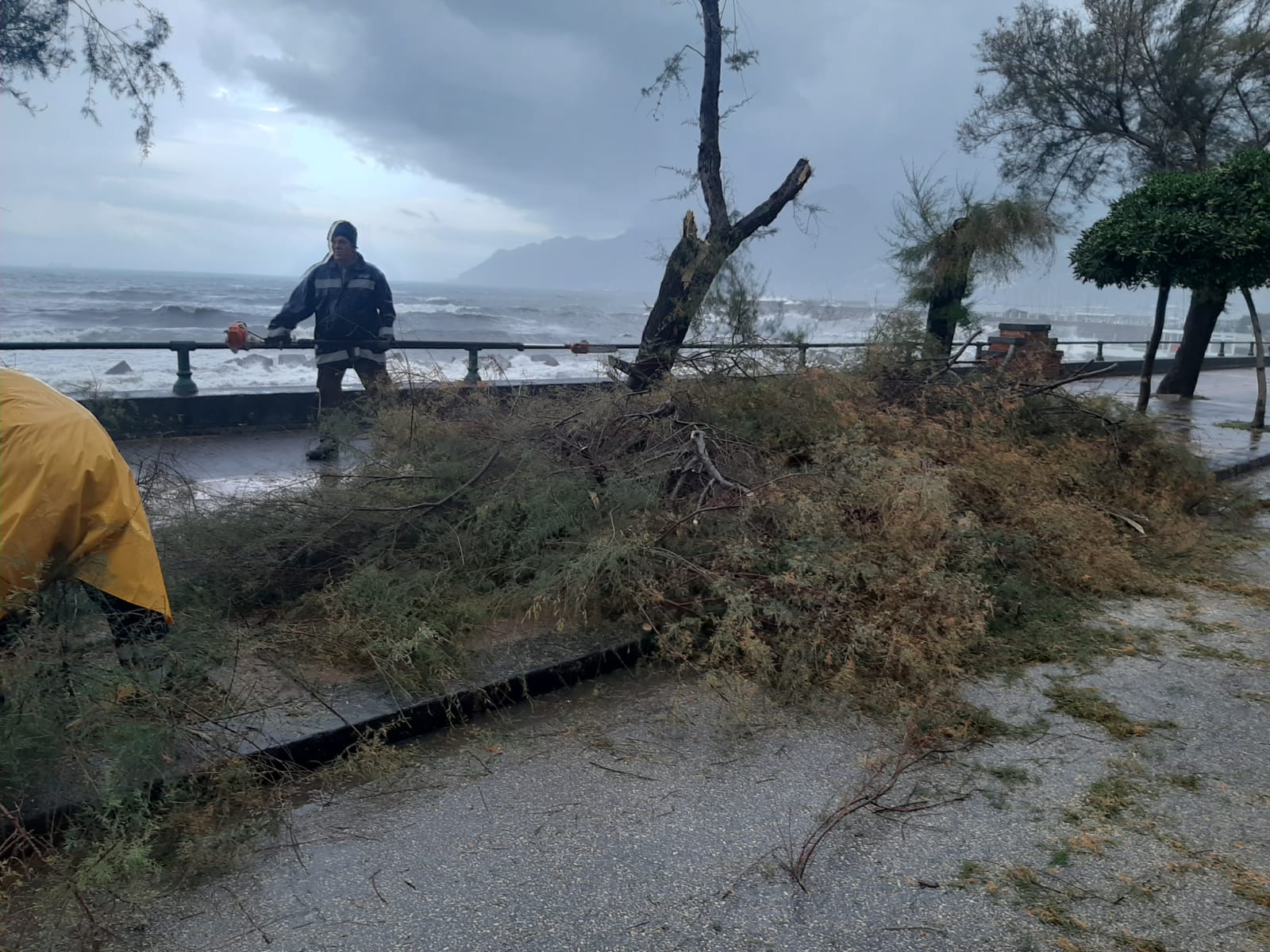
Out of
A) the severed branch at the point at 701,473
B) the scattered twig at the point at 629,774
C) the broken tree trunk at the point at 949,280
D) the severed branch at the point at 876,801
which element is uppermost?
the broken tree trunk at the point at 949,280

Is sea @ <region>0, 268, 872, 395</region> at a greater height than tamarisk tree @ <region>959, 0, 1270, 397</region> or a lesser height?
lesser

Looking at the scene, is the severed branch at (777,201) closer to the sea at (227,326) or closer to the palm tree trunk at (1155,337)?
the sea at (227,326)

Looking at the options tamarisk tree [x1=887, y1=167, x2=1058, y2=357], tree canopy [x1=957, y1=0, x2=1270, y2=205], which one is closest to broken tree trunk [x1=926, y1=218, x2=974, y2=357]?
tamarisk tree [x1=887, y1=167, x2=1058, y2=357]

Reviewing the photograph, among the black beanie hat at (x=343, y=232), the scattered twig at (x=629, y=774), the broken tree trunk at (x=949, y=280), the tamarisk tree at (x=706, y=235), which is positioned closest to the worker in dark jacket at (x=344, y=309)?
the black beanie hat at (x=343, y=232)

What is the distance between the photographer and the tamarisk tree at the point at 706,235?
793cm

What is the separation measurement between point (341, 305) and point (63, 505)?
6049mm

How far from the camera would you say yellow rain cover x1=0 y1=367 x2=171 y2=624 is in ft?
8.65

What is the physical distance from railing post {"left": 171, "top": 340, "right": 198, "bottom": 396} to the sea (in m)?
0.67

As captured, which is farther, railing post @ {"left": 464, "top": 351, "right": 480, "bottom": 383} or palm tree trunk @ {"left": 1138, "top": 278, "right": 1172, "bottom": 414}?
palm tree trunk @ {"left": 1138, "top": 278, "right": 1172, "bottom": 414}

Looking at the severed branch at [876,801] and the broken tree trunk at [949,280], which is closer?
the severed branch at [876,801]

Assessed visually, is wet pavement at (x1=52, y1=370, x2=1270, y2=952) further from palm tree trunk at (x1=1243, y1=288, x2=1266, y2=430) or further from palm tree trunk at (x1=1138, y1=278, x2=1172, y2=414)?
palm tree trunk at (x1=1243, y1=288, x2=1266, y2=430)

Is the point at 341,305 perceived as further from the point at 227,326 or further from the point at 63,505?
the point at 227,326

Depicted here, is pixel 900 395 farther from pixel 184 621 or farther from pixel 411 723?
pixel 184 621

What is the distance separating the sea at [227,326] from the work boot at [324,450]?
83 cm
